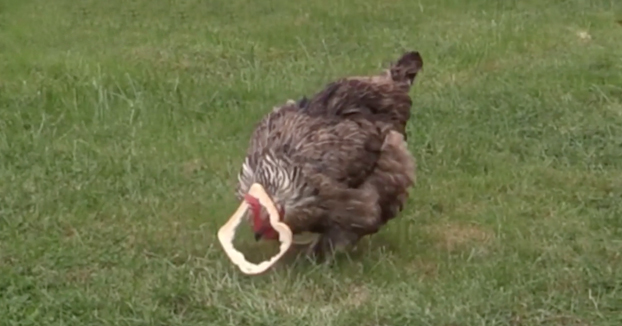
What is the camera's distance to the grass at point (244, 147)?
5.00 m

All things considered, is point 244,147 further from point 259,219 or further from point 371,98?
point 259,219

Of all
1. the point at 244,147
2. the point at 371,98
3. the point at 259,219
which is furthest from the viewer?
the point at 244,147

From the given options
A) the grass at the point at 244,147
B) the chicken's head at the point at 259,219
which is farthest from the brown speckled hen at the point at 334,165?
the grass at the point at 244,147

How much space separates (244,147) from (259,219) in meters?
2.00

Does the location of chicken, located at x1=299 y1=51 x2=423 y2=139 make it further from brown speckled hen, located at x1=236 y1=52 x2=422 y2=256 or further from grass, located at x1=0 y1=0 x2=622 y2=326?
grass, located at x1=0 y1=0 x2=622 y2=326

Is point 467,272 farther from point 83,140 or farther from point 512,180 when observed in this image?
point 83,140

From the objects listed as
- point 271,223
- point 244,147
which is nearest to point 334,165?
point 271,223

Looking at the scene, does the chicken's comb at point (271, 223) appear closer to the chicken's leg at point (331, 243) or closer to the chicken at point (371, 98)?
the chicken's leg at point (331, 243)

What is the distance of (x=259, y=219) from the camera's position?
498 centimetres

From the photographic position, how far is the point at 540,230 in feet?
18.9

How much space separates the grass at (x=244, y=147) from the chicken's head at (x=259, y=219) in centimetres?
25

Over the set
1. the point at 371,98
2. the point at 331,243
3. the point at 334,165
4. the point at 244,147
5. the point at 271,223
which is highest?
the point at 371,98

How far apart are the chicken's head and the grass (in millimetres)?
247

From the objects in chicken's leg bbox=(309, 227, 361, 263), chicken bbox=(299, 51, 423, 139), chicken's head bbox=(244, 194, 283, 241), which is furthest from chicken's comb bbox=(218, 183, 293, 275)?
chicken bbox=(299, 51, 423, 139)
